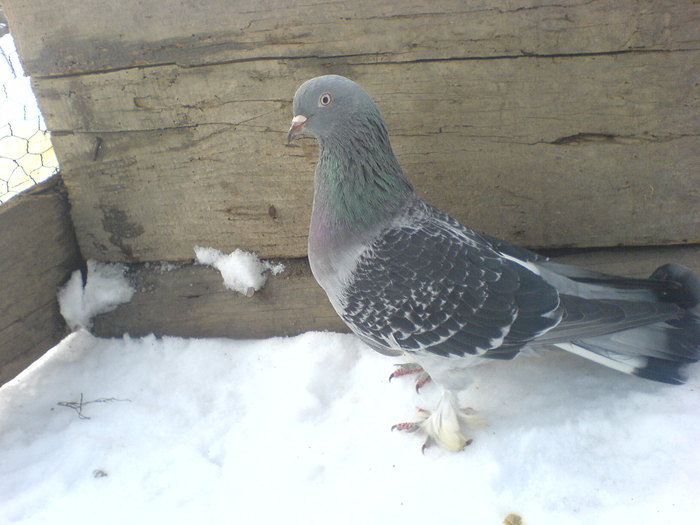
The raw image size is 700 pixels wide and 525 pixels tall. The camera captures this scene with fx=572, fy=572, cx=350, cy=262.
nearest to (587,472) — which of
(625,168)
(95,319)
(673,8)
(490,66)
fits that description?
(625,168)

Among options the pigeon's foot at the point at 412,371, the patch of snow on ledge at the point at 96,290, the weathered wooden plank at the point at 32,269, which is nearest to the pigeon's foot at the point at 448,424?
the pigeon's foot at the point at 412,371

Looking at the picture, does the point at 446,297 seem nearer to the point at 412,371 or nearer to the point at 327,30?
the point at 412,371

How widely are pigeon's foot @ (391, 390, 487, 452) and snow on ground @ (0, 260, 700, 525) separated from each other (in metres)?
0.03

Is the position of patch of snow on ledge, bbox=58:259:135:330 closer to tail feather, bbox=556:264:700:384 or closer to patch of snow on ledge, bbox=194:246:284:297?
patch of snow on ledge, bbox=194:246:284:297

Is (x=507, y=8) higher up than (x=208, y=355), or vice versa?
(x=507, y=8)

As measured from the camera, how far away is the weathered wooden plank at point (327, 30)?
1.76m

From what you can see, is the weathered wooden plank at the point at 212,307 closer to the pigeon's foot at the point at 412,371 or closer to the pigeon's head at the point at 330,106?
the pigeon's foot at the point at 412,371

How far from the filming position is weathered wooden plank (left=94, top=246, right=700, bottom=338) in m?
2.33

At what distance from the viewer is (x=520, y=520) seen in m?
1.55

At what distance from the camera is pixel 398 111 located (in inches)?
76.8

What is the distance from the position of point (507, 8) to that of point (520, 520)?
1.50 m

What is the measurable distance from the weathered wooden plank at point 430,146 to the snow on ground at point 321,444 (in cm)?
49

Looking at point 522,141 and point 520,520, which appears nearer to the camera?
point 520,520

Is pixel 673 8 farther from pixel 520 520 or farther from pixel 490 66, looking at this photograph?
pixel 520 520
